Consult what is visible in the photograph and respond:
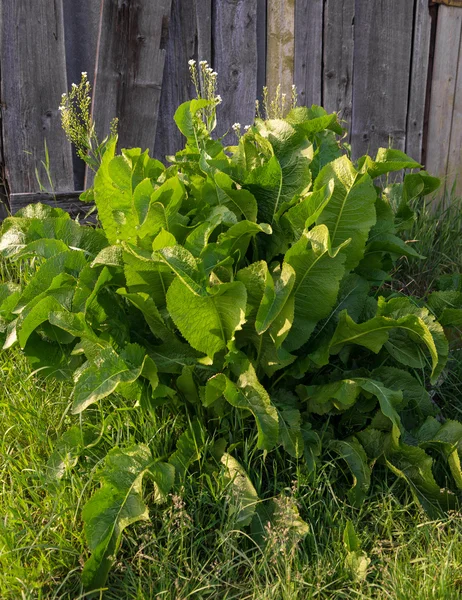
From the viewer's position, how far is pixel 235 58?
3.72m

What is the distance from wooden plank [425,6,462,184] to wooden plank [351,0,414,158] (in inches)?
10.4

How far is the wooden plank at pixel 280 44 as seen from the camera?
382cm

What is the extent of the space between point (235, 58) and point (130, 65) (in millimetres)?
634

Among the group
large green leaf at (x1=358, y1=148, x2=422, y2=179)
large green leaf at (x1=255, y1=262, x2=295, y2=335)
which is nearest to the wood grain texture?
large green leaf at (x1=358, y1=148, x2=422, y2=179)

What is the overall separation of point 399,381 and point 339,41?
2.57m

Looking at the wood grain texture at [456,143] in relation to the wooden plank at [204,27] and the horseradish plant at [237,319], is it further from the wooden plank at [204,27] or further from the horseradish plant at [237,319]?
the horseradish plant at [237,319]

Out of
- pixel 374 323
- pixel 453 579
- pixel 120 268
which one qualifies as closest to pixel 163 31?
pixel 120 268

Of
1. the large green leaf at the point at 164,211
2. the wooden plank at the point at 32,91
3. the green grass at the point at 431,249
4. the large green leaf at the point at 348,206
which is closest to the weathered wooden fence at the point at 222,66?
the wooden plank at the point at 32,91

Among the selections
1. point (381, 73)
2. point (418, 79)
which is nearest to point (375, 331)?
point (381, 73)

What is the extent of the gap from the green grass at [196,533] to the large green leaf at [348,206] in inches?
30.4

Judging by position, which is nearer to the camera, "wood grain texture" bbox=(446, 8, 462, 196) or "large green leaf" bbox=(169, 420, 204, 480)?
"large green leaf" bbox=(169, 420, 204, 480)

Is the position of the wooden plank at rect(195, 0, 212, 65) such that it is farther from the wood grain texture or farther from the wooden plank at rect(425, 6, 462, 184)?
the wood grain texture

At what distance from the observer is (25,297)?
92.0 inches

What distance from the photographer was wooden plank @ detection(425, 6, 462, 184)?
14.4ft
